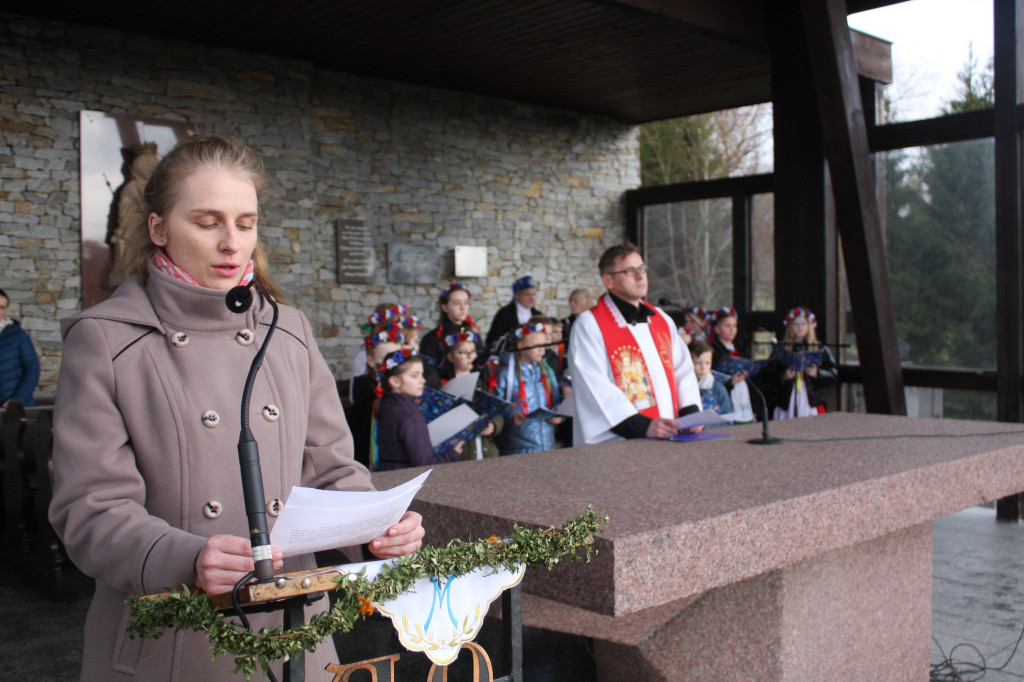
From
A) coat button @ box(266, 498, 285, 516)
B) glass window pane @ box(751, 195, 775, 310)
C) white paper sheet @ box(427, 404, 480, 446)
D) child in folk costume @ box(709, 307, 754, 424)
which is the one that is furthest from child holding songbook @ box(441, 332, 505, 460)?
glass window pane @ box(751, 195, 775, 310)

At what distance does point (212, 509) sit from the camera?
1.28 meters

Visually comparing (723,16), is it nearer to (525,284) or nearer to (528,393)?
(525,284)

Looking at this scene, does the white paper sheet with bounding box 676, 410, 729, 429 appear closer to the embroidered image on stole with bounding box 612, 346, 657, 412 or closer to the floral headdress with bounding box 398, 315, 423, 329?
the embroidered image on stole with bounding box 612, 346, 657, 412

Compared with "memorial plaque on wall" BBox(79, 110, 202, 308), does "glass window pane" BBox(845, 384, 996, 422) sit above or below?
below

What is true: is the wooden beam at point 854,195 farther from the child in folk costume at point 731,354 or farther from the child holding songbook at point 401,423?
the child holding songbook at point 401,423

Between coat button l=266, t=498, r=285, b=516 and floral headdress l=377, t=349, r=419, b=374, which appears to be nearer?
coat button l=266, t=498, r=285, b=516

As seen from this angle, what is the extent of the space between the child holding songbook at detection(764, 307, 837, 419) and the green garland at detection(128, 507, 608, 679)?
5986 mm

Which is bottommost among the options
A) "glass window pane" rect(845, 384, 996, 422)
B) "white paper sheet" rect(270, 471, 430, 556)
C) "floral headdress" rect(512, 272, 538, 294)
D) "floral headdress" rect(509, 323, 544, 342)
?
"glass window pane" rect(845, 384, 996, 422)

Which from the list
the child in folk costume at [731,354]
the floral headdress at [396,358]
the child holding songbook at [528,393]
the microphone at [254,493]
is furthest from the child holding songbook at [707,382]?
the microphone at [254,493]

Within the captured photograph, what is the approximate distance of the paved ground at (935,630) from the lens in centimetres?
355

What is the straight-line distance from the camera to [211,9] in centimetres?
700

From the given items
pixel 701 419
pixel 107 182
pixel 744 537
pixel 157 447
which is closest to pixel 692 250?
pixel 107 182

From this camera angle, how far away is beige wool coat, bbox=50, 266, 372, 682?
1.17 meters

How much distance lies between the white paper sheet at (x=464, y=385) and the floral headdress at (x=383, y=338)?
481mm
